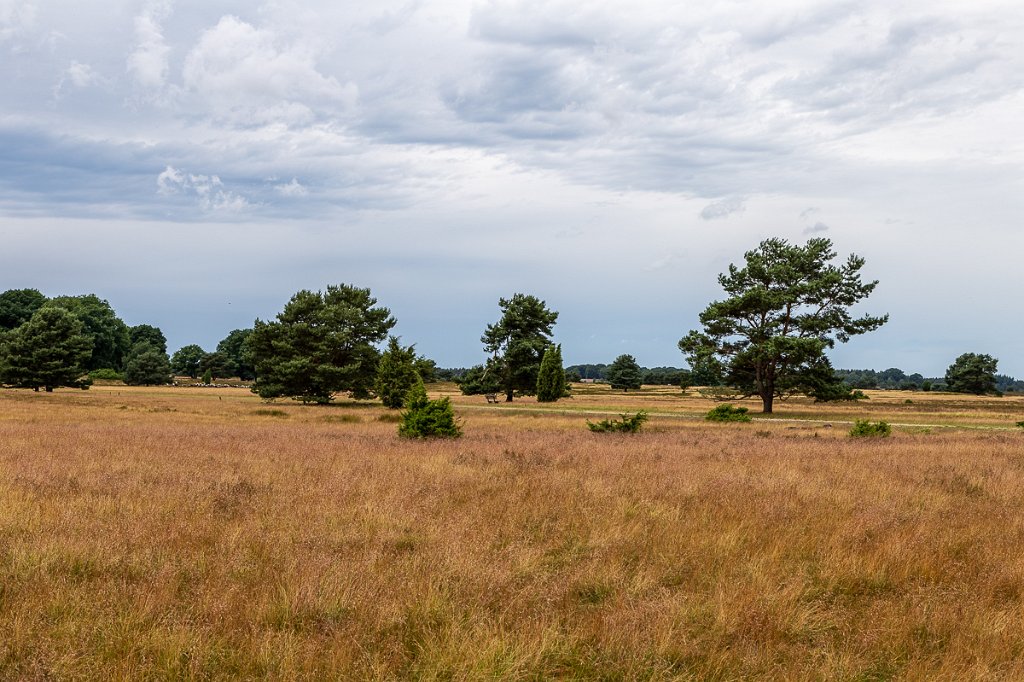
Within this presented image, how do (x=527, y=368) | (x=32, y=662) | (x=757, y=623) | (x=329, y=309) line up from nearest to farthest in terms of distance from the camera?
(x=32, y=662), (x=757, y=623), (x=329, y=309), (x=527, y=368)

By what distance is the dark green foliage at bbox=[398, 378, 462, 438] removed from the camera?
71.5 feet

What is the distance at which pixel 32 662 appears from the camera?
14.6 feet

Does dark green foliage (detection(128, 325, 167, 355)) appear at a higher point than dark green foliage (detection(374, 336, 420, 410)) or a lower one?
higher

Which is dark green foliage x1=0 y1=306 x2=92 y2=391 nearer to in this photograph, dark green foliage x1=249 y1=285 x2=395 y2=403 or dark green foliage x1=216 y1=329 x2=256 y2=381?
dark green foliage x1=249 y1=285 x2=395 y2=403

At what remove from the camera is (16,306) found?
370 ft

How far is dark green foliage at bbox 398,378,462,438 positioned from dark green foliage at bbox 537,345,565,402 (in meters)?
43.6

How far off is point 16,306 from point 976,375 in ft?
546

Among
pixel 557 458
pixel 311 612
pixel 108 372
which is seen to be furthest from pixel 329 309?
pixel 108 372

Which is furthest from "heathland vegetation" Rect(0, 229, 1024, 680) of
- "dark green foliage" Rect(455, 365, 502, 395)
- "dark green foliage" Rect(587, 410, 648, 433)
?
"dark green foliage" Rect(455, 365, 502, 395)

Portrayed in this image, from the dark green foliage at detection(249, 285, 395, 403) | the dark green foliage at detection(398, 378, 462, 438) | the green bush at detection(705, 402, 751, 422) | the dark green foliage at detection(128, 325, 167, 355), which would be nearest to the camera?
the dark green foliage at detection(398, 378, 462, 438)

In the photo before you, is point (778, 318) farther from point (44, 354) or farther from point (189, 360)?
point (189, 360)

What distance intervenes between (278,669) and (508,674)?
157 centimetres

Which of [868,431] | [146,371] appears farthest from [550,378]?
[146,371]

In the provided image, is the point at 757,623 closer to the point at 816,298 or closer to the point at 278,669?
the point at 278,669
